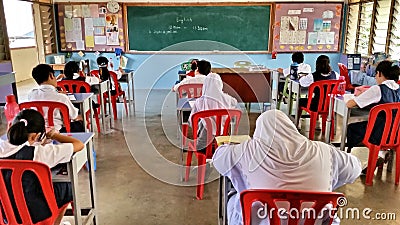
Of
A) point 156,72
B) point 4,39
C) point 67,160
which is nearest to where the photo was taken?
point 67,160

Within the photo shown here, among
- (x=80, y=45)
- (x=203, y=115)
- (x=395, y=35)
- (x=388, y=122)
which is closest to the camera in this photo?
(x=203, y=115)

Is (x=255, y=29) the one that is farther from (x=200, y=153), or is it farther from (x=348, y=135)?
(x=200, y=153)

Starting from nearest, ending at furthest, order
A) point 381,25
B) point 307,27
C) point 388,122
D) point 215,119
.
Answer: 1. point 215,119
2. point 388,122
3. point 381,25
4. point 307,27

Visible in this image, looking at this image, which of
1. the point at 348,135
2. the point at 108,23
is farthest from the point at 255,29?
the point at 348,135

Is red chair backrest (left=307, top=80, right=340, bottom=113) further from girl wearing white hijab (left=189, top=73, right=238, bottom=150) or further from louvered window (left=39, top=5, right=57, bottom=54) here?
louvered window (left=39, top=5, right=57, bottom=54)

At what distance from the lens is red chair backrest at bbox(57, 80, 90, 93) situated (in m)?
3.93

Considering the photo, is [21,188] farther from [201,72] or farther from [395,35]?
[395,35]

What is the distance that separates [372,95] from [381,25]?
3698 millimetres

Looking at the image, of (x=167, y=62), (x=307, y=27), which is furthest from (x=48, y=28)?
(x=307, y=27)

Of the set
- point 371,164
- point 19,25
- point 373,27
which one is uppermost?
point 19,25

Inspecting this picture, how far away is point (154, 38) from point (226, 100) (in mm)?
4594

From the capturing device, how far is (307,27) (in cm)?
704

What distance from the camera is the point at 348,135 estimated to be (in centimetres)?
327

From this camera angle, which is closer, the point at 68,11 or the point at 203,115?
the point at 203,115
